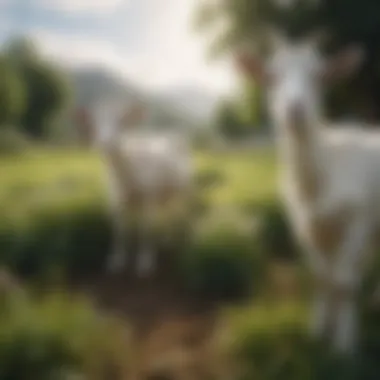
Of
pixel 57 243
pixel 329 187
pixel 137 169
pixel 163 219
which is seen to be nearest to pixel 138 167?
pixel 137 169

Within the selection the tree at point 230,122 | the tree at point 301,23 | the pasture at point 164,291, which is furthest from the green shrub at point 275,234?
the tree at point 301,23

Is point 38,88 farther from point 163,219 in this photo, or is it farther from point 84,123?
point 163,219

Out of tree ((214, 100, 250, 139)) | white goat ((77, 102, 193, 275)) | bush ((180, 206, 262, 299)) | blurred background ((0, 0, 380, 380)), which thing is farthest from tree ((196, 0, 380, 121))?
bush ((180, 206, 262, 299))

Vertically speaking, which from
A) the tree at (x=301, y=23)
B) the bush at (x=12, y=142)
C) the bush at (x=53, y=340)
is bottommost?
the bush at (x=53, y=340)

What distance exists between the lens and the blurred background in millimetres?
1424

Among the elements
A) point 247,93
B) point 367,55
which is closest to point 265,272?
point 247,93

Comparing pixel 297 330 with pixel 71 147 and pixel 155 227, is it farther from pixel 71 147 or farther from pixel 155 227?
pixel 71 147

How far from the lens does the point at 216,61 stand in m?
1.50

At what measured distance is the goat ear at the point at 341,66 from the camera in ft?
4.66

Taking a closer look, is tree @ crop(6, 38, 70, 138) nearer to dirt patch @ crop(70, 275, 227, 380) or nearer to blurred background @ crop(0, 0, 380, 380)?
blurred background @ crop(0, 0, 380, 380)

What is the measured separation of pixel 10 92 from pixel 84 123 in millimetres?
154

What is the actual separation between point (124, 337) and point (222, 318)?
180 millimetres

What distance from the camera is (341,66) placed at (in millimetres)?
1425

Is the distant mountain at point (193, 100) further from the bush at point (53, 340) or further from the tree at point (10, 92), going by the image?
the bush at point (53, 340)
